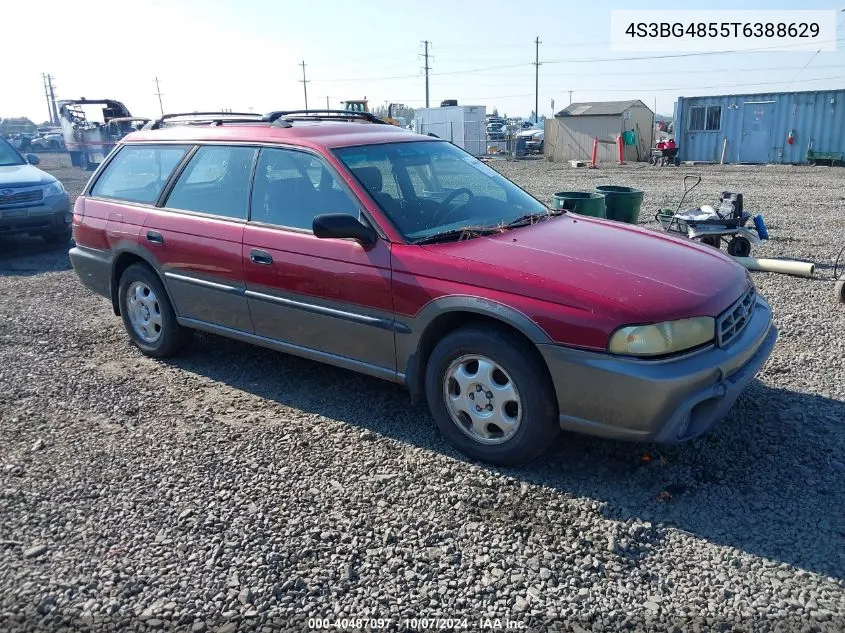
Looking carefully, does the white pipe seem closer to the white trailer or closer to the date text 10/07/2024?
the date text 10/07/2024

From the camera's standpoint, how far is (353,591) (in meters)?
2.89

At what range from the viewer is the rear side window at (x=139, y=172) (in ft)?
17.5

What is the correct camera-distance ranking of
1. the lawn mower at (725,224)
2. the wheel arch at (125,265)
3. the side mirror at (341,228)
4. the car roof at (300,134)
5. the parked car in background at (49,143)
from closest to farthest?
1. the side mirror at (341,228)
2. the car roof at (300,134)
3. the wheel arch at (125,265)
4. the lawn mower at (725,224)
5. the parked car in background at (49,143)

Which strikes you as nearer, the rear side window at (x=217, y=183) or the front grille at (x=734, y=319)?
the front grille at (x=734, y=319)

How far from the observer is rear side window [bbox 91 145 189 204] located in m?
5.34

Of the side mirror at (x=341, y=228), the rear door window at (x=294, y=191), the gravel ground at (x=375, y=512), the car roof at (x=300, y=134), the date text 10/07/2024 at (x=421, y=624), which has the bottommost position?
the date text 10/07/2024 at (x=421, y=624)

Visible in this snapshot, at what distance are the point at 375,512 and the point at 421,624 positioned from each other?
800 mm

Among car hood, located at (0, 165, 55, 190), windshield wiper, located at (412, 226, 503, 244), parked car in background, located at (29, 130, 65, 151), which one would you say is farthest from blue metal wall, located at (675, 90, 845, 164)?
parked car in background, located at (29, 130, 65, 151)

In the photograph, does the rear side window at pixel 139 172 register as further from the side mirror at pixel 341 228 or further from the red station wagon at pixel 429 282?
the side mirror at pixel 341 228

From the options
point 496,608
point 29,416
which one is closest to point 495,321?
point 496,608

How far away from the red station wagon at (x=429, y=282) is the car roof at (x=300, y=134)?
0.9 inches

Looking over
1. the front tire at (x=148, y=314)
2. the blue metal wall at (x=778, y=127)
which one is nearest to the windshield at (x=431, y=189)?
the front tire at (x=148, y=314)

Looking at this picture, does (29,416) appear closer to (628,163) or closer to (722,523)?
(722,523)

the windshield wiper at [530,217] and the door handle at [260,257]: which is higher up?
the windshield wiper at [530,217]
